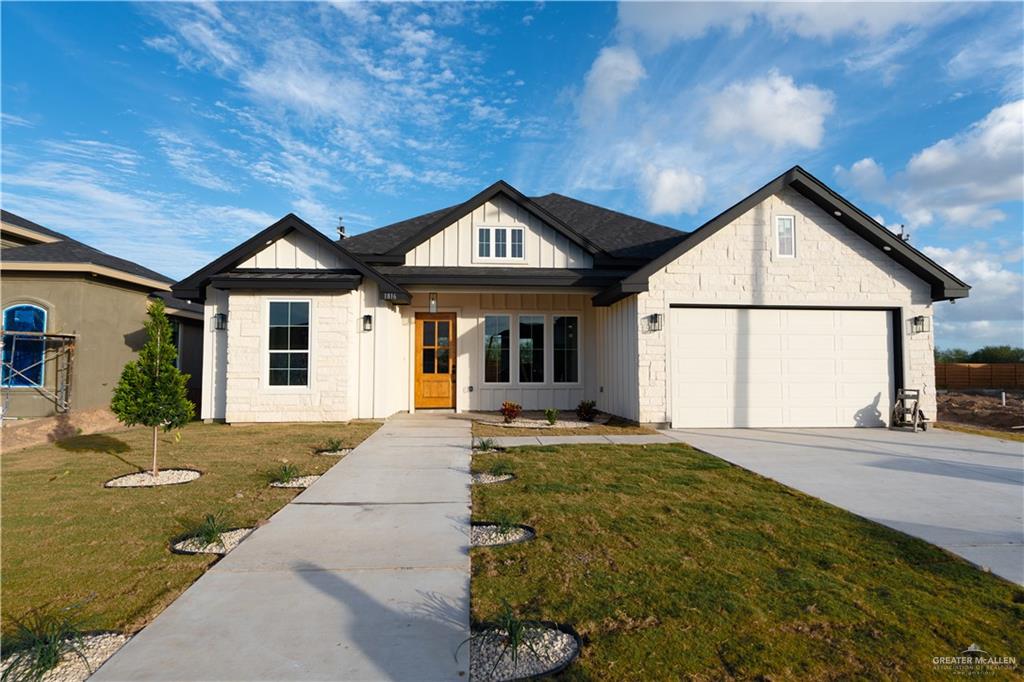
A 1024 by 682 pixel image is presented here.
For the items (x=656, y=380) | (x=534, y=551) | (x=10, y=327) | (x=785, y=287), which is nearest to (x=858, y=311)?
(x=785, y=287)

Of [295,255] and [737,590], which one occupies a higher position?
[295,255]

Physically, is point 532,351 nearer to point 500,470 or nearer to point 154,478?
point 500,470

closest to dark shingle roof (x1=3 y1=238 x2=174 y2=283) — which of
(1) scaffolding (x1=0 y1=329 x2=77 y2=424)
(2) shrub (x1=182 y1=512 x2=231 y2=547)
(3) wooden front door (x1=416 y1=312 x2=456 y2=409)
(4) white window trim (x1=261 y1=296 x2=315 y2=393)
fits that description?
(1) scaffolding (x1=0 y1=329 x2=77 y2=424)

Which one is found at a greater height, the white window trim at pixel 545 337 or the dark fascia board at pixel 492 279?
the dark fascia board at pixel 492 279

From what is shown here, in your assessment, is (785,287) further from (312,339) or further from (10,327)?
(10,327)

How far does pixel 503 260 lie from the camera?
12.4 metres

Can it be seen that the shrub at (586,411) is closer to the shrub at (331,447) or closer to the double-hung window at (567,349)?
the double-hung window at (567,349)

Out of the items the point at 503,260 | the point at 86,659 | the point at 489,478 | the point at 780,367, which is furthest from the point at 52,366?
the point at 780,367

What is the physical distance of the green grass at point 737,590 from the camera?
251 centimetres

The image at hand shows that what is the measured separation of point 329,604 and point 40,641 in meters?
1.35

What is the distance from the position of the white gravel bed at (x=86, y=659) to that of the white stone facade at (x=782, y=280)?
355 inches

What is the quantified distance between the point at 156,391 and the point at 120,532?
109 inches

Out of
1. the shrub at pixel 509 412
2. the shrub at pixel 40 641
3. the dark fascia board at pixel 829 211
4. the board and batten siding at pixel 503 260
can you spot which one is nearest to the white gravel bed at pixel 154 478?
the shrub at pixel 40 641

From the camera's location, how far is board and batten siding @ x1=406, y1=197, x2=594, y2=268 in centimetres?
1235
